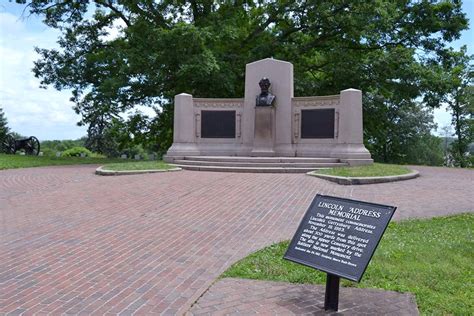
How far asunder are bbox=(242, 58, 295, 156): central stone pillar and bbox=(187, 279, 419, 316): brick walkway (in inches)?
506

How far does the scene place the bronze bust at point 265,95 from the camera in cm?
1706

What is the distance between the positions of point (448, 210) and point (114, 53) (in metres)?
17.2

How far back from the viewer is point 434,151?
49344 millimetres

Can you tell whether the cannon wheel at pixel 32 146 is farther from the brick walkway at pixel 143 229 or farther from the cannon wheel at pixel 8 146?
the brick walkway at pixel 143 229

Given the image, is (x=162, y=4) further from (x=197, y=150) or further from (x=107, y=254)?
(x=107, y=254)

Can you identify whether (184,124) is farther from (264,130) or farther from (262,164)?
(262,164)

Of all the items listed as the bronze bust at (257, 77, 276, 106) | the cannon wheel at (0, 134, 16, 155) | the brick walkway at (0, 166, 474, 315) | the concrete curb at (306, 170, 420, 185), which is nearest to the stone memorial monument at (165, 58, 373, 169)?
the bronze bust at (257, 77, 276, 106)

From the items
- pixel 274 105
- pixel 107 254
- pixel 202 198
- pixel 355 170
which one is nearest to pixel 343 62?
pixel 274 105

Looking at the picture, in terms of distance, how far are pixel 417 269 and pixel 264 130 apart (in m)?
12.8

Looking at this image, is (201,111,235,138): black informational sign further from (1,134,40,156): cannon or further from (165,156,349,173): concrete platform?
(1,134,40,156): cannon

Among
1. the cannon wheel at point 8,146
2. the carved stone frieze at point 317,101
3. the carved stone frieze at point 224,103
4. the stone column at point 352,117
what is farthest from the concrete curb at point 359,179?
the cannon wheel at point 8,146

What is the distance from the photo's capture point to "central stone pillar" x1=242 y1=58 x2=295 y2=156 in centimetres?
1714

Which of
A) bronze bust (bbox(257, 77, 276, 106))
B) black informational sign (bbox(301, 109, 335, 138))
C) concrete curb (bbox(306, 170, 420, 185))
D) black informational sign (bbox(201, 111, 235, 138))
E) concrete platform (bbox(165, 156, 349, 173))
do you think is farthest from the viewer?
black informational sign (bbox(201, 111, 235, 138))

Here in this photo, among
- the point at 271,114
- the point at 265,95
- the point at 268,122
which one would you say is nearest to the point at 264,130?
the point at 268,122
